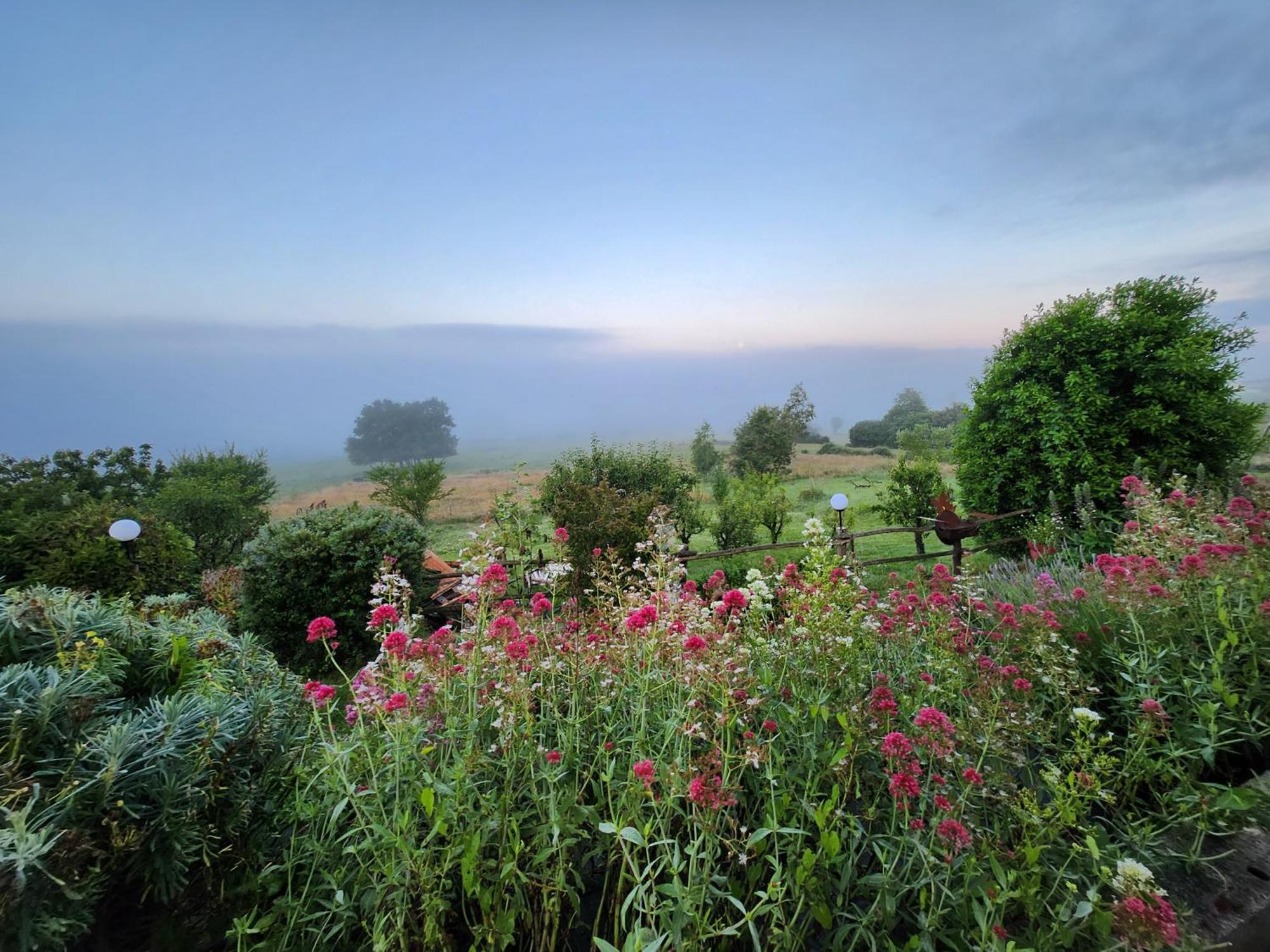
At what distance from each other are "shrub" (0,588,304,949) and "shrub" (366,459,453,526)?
9590 millimetres

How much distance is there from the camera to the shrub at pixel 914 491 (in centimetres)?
855

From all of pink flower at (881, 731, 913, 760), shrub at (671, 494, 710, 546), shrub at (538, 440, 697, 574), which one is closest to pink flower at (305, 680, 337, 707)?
pink flower at (881, 731, 913, 760)

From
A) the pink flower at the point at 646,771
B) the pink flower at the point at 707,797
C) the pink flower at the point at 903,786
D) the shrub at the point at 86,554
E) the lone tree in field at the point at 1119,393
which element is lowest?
the shrub at the point at 86,554

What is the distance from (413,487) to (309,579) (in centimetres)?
561

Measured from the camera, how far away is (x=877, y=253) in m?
11.8

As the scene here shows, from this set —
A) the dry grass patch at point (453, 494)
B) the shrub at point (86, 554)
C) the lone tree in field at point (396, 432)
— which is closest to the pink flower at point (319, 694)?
the shrub at point (86, 554)

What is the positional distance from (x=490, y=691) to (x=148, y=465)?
12.3 m

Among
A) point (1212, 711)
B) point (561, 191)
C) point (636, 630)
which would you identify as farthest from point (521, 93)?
point (1212, 711)

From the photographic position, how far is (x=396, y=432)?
3341 centimetres

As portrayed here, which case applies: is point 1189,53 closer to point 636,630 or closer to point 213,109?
point 636,630

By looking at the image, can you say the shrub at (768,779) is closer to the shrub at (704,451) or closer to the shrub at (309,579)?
the shrub at (309,579)

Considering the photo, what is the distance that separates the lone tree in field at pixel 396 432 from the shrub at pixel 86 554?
88.4ft

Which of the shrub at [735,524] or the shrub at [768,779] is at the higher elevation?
the shrub at [768,779]

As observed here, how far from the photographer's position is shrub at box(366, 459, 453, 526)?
10.7m
